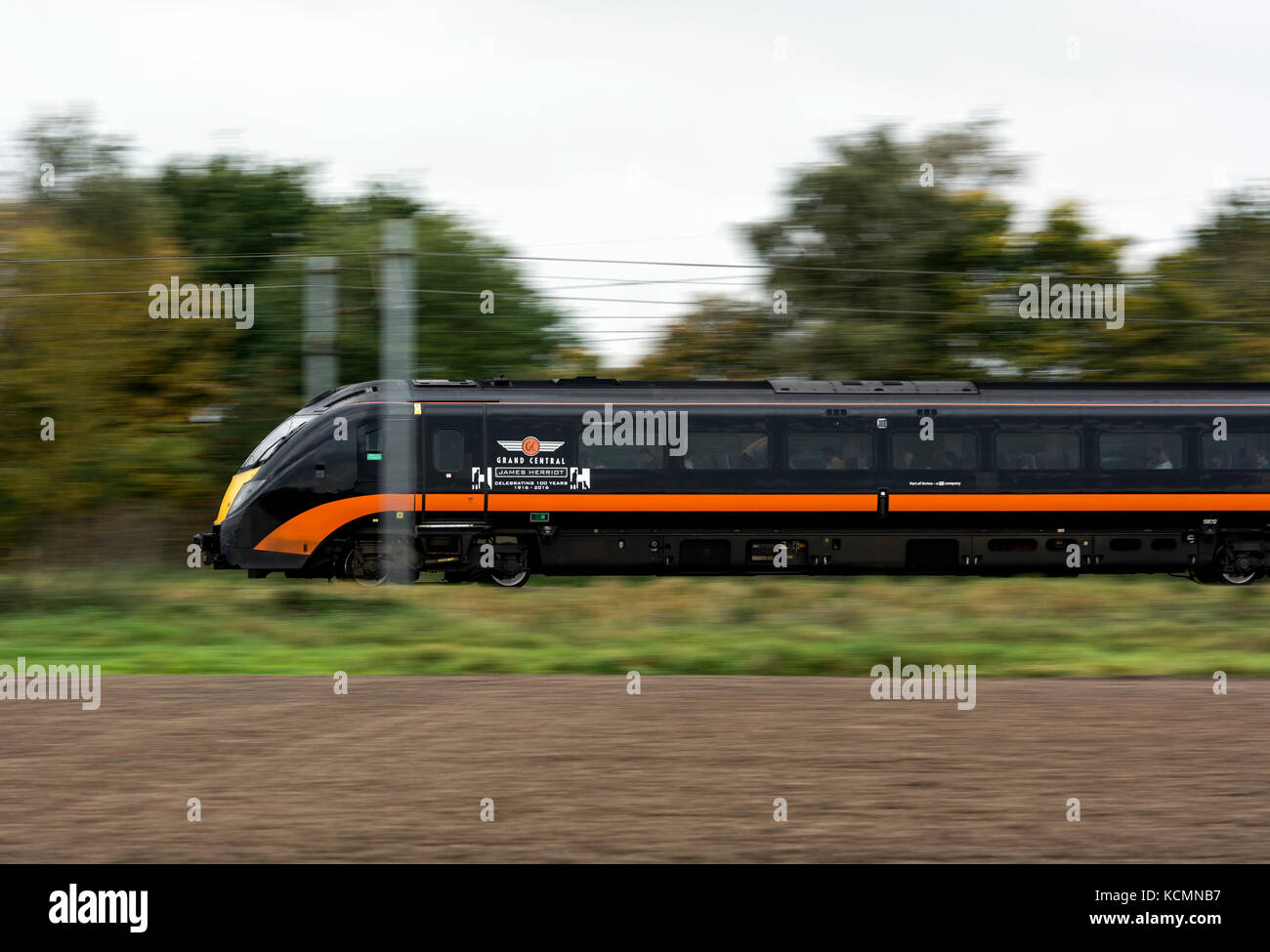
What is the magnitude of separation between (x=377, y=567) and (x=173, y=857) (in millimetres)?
14994

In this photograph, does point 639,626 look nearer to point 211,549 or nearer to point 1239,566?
point 211,549

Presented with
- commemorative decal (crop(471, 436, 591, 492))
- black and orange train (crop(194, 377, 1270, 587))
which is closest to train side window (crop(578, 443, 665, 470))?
black and orange train (crop(194, 377, 1270, 587))

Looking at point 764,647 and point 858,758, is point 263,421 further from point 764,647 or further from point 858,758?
point 858,758

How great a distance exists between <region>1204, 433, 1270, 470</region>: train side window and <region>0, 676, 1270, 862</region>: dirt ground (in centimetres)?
1089

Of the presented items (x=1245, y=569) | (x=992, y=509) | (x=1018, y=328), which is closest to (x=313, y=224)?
(x=1018, y=328)

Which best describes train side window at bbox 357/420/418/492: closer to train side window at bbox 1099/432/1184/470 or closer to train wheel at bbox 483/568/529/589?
train wheel at bbox 483/568/529/589

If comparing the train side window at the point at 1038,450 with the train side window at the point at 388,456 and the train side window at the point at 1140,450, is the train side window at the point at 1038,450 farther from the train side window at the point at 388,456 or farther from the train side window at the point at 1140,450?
the train side window at the point at 388,456

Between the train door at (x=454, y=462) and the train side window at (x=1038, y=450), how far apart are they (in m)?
8.90

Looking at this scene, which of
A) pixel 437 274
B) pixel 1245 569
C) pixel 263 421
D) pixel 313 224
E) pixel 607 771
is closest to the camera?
pixel 607 771

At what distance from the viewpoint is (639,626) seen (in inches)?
721

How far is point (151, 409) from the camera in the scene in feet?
106

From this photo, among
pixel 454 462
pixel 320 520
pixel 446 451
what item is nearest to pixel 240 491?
pixel 320 520

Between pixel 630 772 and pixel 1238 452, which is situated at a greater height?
pixel 1238 452

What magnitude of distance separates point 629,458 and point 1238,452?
10.7 m
